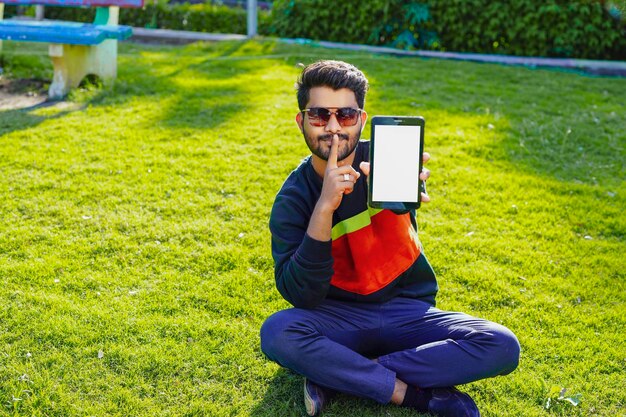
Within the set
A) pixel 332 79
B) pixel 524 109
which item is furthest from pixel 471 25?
pixel 332 79

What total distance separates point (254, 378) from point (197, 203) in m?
1.93

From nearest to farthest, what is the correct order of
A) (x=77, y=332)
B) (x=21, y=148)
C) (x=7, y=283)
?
(x=77, y=332)
(x=7, y=283)
(x=21, y=148)

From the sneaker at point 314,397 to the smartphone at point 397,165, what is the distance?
79 centimetres

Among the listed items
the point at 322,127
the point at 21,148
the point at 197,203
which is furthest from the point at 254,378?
the point at 21,148

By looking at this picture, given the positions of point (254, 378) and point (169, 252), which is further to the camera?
point (169, 252)

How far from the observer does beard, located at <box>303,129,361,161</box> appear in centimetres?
304

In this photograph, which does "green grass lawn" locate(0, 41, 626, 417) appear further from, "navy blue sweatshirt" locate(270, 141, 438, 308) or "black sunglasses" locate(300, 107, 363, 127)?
"black sunglasses" locate(300, 107, 363, 127)

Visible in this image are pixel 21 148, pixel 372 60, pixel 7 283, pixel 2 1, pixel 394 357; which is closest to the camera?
pixel 394 357

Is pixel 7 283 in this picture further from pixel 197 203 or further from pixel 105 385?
pixel 197 203

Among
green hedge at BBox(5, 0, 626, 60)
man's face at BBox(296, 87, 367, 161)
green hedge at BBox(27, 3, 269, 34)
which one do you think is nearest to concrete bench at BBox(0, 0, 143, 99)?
green hedge at BBox(5, 0, 626, 60)

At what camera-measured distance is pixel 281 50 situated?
9094 mm

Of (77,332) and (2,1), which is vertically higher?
(2,1)

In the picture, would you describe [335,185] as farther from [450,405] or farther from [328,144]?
[450,405]

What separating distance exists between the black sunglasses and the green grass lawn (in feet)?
3.73
